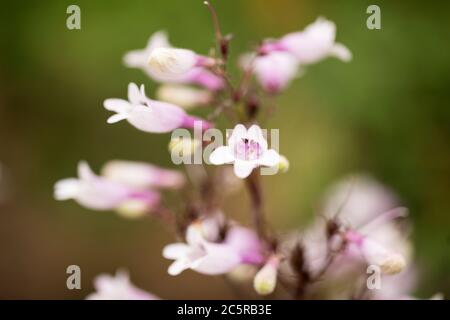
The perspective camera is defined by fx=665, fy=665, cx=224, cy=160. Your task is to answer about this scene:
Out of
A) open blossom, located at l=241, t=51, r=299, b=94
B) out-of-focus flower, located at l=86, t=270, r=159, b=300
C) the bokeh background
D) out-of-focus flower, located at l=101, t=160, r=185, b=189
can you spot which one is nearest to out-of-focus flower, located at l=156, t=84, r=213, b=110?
open blossom, located at l=241, t=51, r=299, b=94

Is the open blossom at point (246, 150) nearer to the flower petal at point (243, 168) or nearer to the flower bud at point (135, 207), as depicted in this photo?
the flower petal at point (243, 168)

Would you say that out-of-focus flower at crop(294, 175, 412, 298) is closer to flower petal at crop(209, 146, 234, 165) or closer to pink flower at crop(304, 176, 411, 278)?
pink flower at crop(304, 176, 411, 278)

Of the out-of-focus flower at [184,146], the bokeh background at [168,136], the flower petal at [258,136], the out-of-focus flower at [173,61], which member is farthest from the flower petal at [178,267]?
the bokeh background at [168,136]

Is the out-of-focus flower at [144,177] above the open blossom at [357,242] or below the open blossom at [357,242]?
above

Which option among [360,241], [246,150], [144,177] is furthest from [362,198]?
[246,150]

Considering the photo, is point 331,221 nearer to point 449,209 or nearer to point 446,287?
point 446,287

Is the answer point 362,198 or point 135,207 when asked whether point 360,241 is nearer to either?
point 135,207
